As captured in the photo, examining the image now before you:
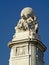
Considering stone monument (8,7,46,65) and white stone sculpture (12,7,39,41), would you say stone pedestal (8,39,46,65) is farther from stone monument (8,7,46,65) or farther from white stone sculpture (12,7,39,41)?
white stone sculpture (12,7,39,41)

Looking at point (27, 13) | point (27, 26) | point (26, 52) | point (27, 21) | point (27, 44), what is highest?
point (27, 13)

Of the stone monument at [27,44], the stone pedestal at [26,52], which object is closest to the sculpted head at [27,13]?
the stone monument at [27,44]

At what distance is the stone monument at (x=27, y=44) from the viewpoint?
127ft

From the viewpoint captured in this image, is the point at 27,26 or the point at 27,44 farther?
the point at 27,26

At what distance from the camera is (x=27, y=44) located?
3906cm

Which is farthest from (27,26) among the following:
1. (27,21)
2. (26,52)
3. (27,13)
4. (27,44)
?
(26,52)

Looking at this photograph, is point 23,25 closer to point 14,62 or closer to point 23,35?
point 23,35

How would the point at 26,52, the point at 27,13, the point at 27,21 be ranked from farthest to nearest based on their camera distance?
the point at 27,13 < the point at 27,21 < the point at 26,52

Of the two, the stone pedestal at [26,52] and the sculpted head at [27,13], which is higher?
the sculpted head at [27,13]

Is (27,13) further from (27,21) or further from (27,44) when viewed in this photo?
(27,44)

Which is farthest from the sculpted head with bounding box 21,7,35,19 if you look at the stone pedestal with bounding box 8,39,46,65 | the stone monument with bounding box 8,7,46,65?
the stone pedestal with bounding box 8,39,46,65

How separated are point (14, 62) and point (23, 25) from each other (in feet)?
18.1

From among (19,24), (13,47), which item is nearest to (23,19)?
(19,24)

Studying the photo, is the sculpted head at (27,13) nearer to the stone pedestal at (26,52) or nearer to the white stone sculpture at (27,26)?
the white stone sculpture at (27,26)
